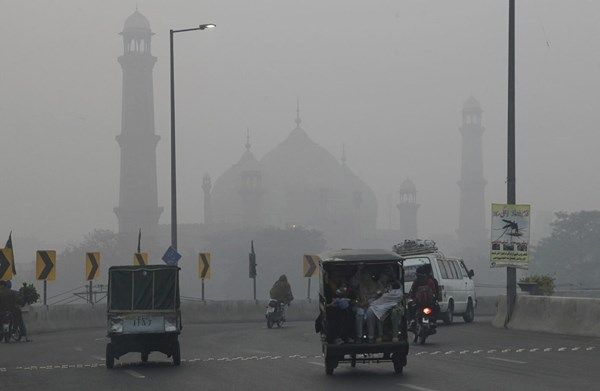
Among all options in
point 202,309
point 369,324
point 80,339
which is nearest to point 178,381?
point 369,324

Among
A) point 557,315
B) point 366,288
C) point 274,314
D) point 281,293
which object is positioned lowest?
point 274,314

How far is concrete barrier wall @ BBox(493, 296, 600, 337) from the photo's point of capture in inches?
1142

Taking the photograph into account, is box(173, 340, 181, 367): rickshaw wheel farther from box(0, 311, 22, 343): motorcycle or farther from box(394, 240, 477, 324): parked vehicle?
box(394, 240, 477, 324): parked vehicle

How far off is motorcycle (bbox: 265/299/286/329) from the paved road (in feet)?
23.5

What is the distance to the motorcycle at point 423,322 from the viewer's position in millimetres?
26828

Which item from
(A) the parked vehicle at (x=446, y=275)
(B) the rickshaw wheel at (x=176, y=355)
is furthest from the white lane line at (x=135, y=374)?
(A) the parked vehicle at (x=446, y=275)

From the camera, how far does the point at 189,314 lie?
151 ft

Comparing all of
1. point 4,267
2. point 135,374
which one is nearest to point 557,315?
point 135,374

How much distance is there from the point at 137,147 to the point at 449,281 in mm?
156552

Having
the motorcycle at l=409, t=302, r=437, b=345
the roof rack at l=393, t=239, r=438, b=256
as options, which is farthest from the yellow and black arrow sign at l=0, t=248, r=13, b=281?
the motorcycle at l=409, t=302, r=437, b=345

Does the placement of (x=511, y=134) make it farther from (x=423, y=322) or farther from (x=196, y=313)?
(x=196, y=313)

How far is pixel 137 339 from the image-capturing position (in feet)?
73.1

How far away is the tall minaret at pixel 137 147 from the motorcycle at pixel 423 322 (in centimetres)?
16631

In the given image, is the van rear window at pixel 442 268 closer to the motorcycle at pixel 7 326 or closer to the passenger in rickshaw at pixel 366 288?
the motorcycle at pixel 7 326
